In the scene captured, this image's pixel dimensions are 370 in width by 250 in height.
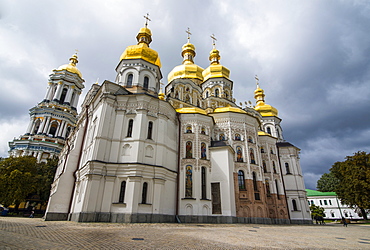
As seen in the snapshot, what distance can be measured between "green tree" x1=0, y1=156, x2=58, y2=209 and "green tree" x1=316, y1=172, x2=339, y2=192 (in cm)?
6056

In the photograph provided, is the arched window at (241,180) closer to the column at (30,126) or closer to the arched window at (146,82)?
the arched window at (146,82)

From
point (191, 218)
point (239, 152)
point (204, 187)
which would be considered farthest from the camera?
point (239, 152)

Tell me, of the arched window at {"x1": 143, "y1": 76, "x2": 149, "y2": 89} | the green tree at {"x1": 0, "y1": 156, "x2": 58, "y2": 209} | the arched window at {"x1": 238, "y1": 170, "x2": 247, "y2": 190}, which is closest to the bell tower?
the green tree at {"x1": 0, "y1": 156, "x2": 58, "y2": 209}

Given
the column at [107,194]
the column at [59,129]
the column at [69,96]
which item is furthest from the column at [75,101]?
the column at [107,194]

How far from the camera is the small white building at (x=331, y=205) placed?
52.4 m

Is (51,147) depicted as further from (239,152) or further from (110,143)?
(239,152)

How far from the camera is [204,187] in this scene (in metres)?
20.3

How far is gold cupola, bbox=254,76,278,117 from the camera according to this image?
129ft

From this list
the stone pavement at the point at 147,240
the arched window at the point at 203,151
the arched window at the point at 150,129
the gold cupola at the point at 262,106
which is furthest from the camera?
the gold cupola at the point at 262,106

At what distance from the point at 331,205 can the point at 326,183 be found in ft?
17.4

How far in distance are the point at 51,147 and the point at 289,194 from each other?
3876 cm

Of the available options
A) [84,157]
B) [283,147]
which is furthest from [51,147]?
[283,147]

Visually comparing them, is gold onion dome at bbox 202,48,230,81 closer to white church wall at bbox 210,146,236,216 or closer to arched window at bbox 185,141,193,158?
arched window at bbox 185,141,193,158

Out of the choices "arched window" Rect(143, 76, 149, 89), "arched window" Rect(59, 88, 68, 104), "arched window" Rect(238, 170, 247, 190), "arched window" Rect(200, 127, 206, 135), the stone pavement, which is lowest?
the stone pavement
